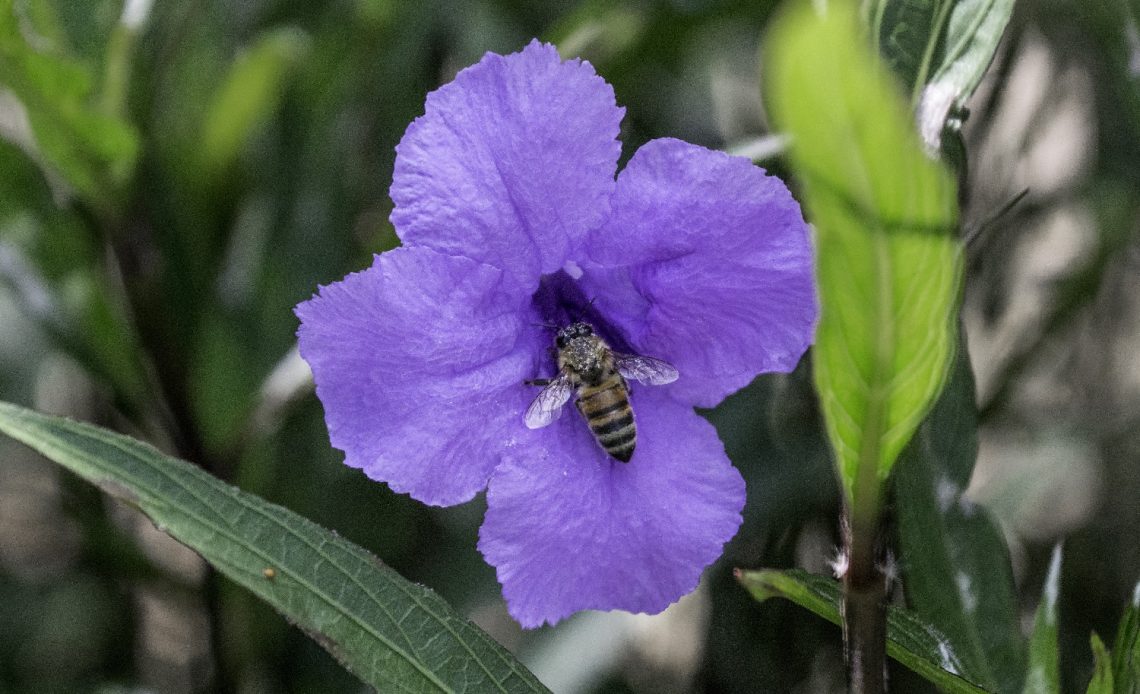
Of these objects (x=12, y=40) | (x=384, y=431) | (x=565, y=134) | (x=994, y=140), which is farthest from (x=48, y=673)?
(x=994, y=140)

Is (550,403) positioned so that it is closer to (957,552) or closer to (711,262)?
(711,262)

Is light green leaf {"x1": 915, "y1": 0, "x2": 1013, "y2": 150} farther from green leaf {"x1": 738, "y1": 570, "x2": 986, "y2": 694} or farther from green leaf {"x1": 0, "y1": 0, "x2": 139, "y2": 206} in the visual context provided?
green leaf {"x1": 0, "y1": 0, "x2": 139, "y2": 206}

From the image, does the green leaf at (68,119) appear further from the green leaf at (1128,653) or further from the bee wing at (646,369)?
the green leaf at (1128,653)

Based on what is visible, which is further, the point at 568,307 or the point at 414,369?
the point at 568,307

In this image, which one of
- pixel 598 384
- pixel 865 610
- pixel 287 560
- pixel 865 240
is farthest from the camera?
pixel 598 384

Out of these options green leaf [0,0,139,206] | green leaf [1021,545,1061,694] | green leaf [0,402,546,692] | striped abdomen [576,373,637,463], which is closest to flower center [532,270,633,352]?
striped abdomen [576,373,637,463]

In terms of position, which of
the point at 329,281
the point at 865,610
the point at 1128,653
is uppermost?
the point at 865,610

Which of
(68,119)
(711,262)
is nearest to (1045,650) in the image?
(711,262)

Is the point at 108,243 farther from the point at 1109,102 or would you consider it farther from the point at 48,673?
the point at 1109,102
